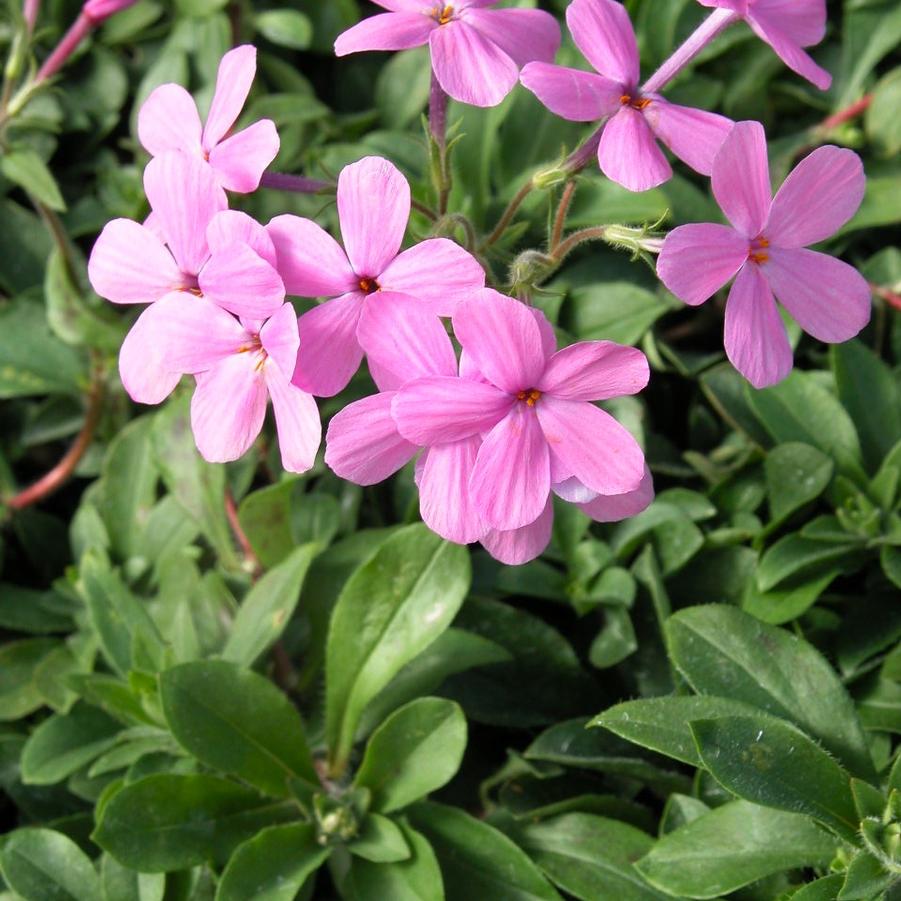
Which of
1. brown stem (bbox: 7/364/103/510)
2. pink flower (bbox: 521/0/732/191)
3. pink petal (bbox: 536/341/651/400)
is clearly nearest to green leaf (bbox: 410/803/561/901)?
pink petal (bbox: 536/341/651/400)

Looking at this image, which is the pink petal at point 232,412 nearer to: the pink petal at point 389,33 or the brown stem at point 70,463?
the pink petal at point 389,33

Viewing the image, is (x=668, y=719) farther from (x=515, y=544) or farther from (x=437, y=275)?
(x=437, y=275)

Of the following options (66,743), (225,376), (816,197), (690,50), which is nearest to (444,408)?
(225,376)

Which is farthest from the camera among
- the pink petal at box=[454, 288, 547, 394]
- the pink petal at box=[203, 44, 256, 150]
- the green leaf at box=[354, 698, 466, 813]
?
the green leaf at box=[354, 698, 466, 813]

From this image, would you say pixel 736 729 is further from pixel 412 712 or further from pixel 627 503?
pixel 412 712

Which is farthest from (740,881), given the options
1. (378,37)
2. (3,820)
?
(3,820)

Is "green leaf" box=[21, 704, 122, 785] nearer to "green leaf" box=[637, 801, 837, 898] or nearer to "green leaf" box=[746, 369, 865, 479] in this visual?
"green leaf" box=[637, 801, 837, 898]
